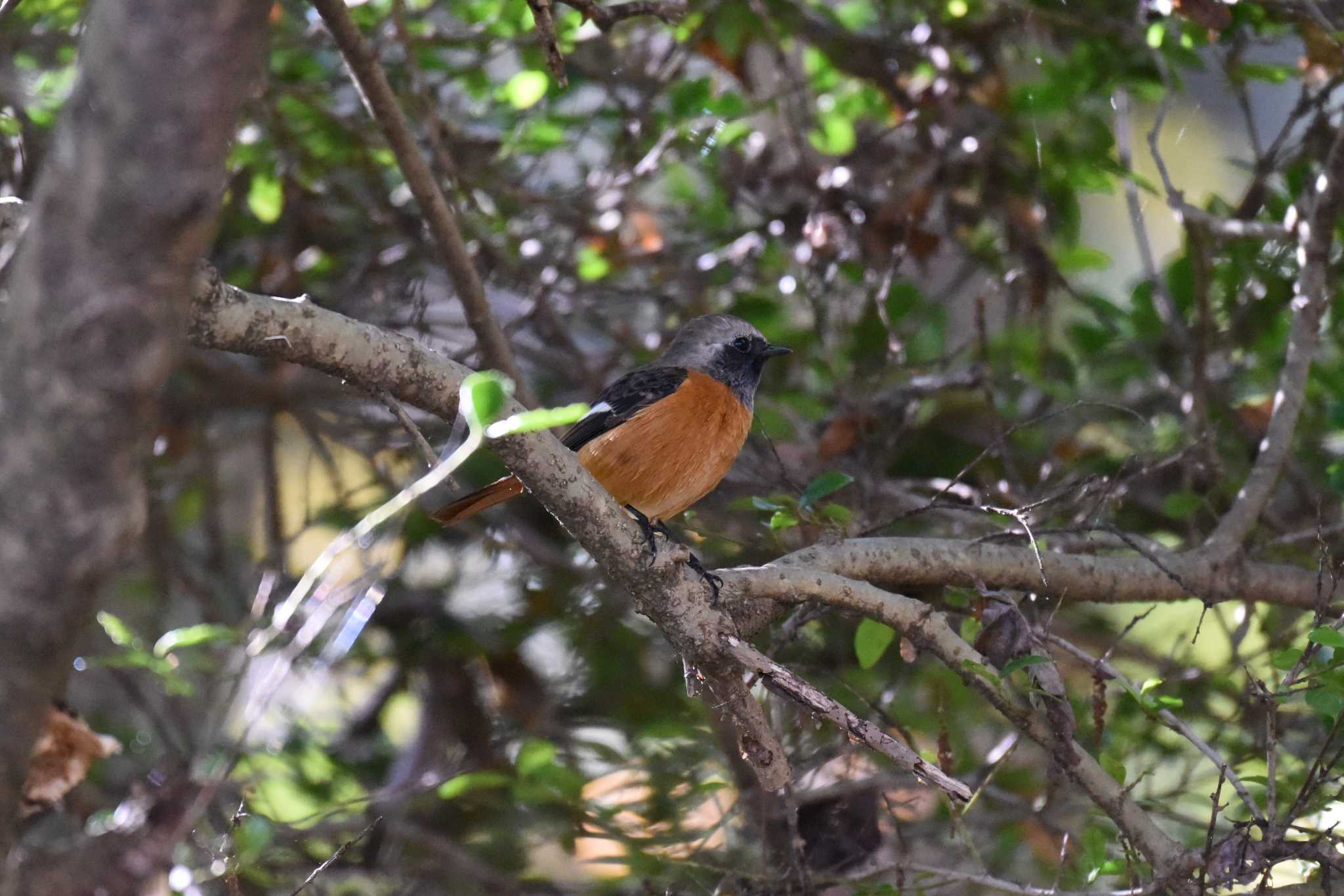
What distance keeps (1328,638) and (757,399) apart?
279 centimetres

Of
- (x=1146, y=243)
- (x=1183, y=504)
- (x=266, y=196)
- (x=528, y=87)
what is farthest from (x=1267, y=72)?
(x=266, y=196)

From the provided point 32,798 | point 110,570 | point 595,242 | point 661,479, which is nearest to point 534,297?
point 595,242

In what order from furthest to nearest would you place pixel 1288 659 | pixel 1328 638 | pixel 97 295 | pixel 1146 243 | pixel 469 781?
pixel 1146 243 < pixel 469 781 < pixel 1288 659 < pixel 1328 638 < pixel 97 295

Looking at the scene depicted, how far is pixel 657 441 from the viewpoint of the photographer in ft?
14.0

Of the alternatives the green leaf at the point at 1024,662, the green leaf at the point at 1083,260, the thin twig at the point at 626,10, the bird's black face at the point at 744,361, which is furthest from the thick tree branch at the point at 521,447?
the green leaf at the point at 1083,260

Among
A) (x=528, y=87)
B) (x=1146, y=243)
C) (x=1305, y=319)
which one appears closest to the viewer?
(x=1305, y=319)

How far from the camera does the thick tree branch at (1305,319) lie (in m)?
3.98

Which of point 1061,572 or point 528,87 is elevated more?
point 528,87

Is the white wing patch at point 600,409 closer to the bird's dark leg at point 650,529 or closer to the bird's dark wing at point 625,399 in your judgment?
the bird's dark wing at point 625,399

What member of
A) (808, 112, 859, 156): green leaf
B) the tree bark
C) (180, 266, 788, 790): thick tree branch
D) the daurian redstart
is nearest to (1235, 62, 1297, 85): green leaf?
(808, 112, 859, 156): green leaf

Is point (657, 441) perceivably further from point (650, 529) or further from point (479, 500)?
point (650, 529)

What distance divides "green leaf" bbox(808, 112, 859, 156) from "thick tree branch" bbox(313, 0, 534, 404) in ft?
5.87

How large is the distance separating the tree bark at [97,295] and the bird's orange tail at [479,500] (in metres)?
2.79

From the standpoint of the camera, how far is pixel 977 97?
5.51 meters
